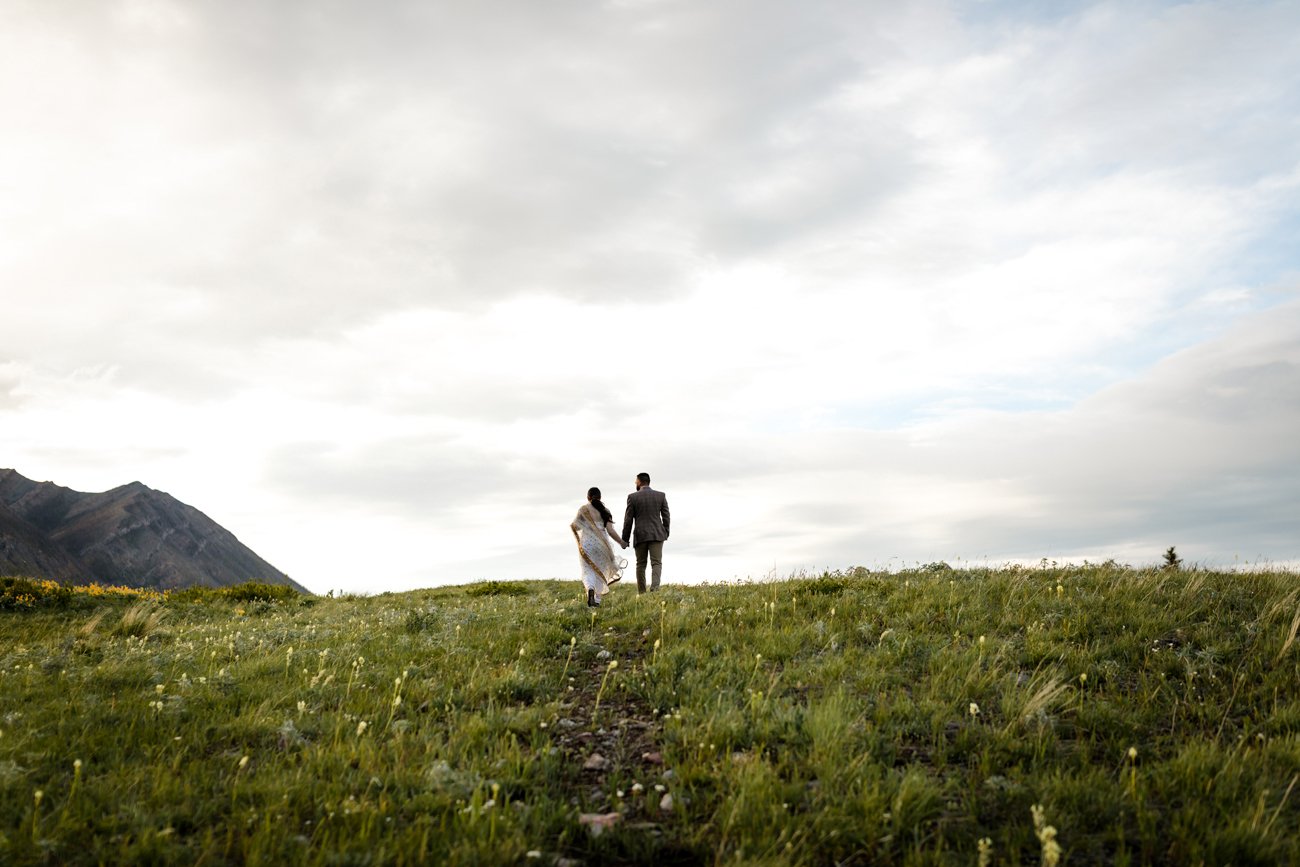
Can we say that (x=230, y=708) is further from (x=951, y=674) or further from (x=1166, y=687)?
(x=1166, y=687)

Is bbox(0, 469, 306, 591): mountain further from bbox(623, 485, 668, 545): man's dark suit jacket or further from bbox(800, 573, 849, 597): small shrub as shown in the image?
bbox(800, 573, 849, 597): small shrub

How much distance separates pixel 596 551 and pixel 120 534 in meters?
168

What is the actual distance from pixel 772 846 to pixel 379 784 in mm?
3227

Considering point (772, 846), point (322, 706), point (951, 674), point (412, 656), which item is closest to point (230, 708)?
point (322, 706)

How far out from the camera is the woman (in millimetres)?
15719

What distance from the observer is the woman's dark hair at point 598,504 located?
53.3ft

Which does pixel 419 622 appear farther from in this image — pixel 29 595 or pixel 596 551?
pixel 29 595

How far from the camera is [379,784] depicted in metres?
5.66

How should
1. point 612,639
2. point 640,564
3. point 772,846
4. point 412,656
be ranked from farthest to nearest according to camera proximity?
point 640,564 → point 612,639 → point 412,656 → point 772,846

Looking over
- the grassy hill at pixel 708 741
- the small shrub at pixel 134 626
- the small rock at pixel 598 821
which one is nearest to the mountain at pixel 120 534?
the small shrub at pixel 134 626

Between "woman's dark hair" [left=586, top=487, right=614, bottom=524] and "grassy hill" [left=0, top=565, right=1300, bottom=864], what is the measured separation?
15.4 feet

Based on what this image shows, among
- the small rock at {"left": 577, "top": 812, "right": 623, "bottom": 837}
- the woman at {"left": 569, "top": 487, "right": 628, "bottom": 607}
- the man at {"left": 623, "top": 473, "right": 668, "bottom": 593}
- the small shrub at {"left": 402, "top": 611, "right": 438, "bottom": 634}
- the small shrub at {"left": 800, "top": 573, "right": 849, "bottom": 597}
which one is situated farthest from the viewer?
the man at {"left": 623, "top": 473, "right": 668, "bottom": 593}

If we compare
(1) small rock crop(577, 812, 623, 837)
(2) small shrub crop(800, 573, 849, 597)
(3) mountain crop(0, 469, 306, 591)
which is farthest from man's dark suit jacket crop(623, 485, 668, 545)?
(3) mountain crop(0, 469, 306, 591)

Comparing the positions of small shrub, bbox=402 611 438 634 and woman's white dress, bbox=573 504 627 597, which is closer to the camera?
small shrub, bbox=402 611 438 634
